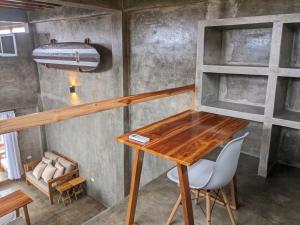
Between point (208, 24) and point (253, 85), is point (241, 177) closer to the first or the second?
point (253, 85)

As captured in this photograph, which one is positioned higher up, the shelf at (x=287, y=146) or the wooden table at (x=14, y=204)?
the shelf at (x=287, y=146)

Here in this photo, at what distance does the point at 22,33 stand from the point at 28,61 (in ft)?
2.65

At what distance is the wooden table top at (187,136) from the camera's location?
5.44ft

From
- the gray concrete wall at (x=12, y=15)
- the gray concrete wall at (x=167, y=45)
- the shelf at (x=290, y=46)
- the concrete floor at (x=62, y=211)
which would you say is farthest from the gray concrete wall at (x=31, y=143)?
the shelf at (x=290, y=46)

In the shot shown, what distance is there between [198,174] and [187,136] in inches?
13.4

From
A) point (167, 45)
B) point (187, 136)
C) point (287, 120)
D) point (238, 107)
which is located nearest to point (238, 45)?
point (238, 107)

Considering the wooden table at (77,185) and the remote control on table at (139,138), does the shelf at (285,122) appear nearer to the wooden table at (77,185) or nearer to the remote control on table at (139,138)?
the remote control on table at (139,138)

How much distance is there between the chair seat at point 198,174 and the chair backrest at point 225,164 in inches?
1.8

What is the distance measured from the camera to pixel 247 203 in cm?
248

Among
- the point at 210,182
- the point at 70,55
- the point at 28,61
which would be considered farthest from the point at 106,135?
the point at 210,182

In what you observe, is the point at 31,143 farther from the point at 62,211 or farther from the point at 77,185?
the point at 62,211

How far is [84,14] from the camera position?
555 centimetres

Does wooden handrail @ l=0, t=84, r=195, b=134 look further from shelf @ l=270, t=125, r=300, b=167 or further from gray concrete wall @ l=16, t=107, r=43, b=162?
gray concrete wall @ l=16, t=107, r=43, b=162

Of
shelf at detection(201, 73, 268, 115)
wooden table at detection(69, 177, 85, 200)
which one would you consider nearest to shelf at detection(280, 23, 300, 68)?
shelf at detection(201, 73, 268, 115)
